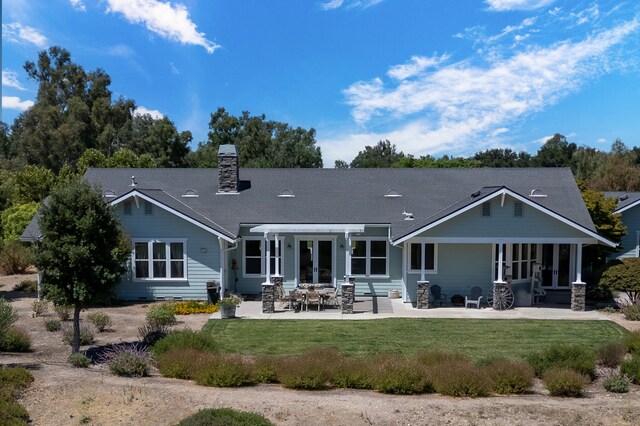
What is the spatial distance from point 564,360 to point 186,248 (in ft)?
47.7

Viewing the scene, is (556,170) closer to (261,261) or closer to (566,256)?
(566,256)

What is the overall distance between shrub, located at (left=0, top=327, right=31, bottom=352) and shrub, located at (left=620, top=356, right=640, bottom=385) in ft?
45.7

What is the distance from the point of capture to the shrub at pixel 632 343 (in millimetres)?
12805

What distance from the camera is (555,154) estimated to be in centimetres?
7338

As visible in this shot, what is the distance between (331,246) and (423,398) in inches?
506

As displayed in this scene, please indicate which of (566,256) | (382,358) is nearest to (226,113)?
(566,256)

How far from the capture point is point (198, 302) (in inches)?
802

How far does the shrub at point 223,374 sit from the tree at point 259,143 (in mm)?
44021

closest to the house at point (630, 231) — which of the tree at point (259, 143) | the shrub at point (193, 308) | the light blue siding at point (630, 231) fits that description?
the light blue siding at point (630, 231)

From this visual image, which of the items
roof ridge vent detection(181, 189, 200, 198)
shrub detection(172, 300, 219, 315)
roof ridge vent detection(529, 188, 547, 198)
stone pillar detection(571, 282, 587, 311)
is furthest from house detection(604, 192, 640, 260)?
roof ridge vent detection(181, 189, 200, 198)

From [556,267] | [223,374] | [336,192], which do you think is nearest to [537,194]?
[556,267]

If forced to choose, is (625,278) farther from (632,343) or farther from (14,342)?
(14,342)

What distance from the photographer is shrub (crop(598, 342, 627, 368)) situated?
39.1ft

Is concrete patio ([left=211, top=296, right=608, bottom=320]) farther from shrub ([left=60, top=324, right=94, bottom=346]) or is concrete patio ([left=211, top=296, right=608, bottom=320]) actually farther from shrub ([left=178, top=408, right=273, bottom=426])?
shrub ([left=178, top=408, right=273, bottom=426])
